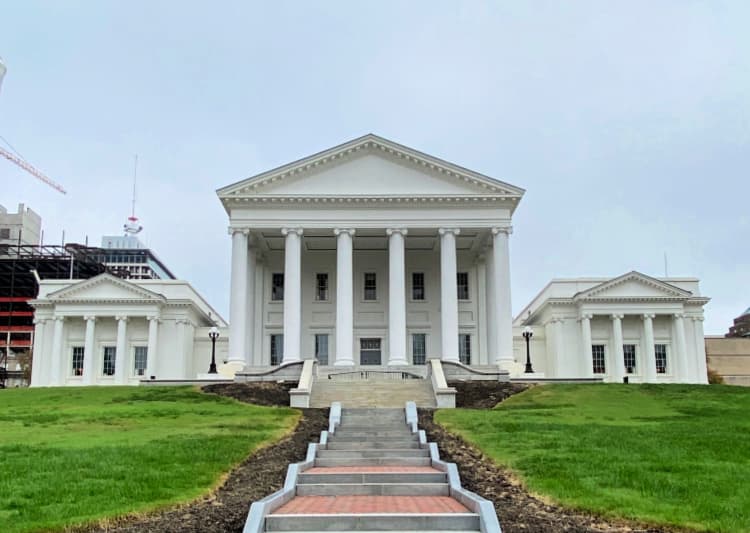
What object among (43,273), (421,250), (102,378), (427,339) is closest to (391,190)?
(421,250)

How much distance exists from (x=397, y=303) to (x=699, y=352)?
78.2ft

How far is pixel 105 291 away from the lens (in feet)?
179

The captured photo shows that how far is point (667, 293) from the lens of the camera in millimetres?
53062

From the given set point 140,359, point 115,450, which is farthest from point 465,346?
point 115,450

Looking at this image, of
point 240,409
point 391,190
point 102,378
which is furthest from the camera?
point 102,378

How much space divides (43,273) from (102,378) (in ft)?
189

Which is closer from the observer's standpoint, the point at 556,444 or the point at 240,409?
the point at 556,444

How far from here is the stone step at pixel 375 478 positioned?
15.0 metres

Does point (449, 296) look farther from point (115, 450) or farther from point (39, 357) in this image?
point (39, 357)

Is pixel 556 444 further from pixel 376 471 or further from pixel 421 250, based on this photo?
pixel 421 250

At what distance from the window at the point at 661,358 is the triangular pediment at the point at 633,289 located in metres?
3.62

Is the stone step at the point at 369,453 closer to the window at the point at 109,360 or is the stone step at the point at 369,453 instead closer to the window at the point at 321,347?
the window at the point at 321,347

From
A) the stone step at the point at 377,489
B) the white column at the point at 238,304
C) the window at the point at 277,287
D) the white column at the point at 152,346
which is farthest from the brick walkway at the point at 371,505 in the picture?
the white column at the point at 152,346

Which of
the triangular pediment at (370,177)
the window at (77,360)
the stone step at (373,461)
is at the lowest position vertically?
the stone step at (373,461)
